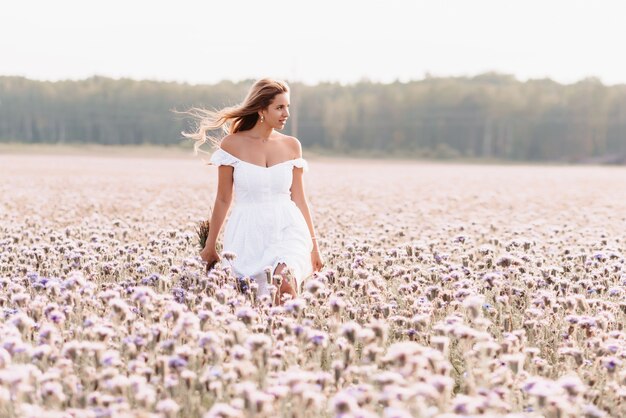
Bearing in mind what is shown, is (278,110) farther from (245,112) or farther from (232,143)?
(232,143)

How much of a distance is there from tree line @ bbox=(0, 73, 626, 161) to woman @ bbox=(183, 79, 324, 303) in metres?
90.5

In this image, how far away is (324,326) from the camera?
6016mm

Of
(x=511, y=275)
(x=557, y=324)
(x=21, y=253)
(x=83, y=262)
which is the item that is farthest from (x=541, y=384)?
(x=21, y=253)

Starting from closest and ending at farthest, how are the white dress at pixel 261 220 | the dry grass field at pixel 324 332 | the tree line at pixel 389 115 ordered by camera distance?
the dry grass field at pixel 324 332
the white dress at pixel 261 220
the tree line at pixel 389 115

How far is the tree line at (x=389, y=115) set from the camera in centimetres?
11412

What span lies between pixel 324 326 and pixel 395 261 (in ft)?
8.08

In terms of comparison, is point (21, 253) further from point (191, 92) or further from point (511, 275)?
point (191, 92)

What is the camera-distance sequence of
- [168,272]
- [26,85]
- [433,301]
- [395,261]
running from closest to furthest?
[433,301], [168,272], [395,261], [26,85]

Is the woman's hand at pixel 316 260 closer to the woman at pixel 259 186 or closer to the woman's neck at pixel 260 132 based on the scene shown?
the woman at pixel 259 186

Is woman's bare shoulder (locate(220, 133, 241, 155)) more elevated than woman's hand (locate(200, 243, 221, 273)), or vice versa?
woman's bare shoulder (locate(220, 133, 241, 155))

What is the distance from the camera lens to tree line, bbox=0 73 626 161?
374ft

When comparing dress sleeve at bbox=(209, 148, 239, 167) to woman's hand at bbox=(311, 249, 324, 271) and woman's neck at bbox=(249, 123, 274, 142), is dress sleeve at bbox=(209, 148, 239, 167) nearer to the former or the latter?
woman's neck at bbox=(249, 123, 274, 142)

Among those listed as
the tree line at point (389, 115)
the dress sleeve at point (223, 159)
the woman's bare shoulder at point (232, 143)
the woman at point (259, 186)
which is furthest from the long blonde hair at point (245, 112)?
the tree line at point (389, 115)

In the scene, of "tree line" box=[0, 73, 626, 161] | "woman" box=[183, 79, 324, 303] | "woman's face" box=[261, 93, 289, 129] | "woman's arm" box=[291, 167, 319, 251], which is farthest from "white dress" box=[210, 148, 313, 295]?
"tree line" box=[0, 73, 626, 161]
